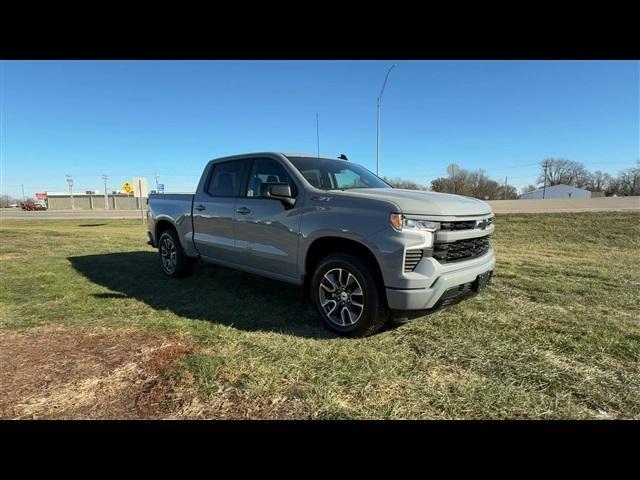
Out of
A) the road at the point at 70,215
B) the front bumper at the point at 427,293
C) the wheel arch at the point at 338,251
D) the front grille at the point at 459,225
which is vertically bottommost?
the road at the point at 70,215

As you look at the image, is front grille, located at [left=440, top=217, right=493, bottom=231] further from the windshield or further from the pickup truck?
the windshield

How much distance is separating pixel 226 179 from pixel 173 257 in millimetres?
1882

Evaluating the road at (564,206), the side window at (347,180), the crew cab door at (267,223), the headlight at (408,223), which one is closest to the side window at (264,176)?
the crew cab door at (267,223)

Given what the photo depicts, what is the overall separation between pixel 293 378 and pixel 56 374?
1886 millimetres

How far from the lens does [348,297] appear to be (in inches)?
144

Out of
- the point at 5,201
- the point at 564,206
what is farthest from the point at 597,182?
the point at 5,201

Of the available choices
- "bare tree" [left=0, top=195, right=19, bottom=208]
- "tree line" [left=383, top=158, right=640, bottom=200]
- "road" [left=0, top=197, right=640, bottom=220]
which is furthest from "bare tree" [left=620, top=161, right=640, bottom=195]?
"bare tree" [left=0, top=195, right=19, bottom=208]

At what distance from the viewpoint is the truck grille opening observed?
3240mm

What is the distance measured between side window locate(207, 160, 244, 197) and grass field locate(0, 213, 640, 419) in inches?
56.2

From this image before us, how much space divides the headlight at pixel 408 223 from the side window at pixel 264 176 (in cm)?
144

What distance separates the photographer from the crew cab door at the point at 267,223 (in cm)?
418

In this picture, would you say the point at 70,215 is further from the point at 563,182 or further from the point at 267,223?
the point at 563,182

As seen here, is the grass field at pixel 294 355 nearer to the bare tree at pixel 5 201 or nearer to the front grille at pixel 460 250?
the front grille at pixel 460 250
